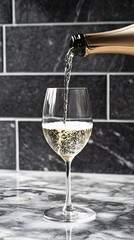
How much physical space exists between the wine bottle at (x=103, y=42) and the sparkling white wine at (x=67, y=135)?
5.2 inches

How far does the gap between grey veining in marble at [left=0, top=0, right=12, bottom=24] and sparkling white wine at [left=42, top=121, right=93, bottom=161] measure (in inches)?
18.4

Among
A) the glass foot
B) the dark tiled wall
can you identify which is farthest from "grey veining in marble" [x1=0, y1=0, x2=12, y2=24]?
the glass foot

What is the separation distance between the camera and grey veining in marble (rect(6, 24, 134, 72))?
1.14 meters

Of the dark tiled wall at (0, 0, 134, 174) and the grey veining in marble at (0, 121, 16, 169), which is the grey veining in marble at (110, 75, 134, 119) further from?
the grey veining in marble at (0, 121, 16, 169)

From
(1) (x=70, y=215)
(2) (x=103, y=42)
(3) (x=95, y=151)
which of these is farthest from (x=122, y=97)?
(1) (x=70, y=215)

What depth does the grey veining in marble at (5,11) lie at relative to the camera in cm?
119

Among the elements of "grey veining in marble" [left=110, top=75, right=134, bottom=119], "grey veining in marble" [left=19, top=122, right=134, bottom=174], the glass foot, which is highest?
"grey veining in marble" [left=110, top=75, right=134, bottom=119]

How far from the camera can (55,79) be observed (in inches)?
46.1

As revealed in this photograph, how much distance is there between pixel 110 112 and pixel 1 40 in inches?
12.7

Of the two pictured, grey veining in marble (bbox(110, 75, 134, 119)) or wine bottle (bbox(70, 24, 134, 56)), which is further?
grey veining in marble (bbox(110, 75, 134, 119))

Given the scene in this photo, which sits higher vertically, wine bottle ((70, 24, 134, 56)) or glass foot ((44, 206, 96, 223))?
wine bottle ((70, 24, 134, 56))

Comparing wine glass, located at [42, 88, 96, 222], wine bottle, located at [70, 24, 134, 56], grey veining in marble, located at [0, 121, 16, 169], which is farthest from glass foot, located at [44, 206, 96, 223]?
grey veining in marble, located at [0, 121, 16, 169]

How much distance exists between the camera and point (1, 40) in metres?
1.20

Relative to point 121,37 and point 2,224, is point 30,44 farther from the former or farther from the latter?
point 2,224
